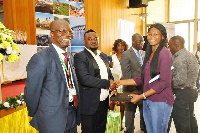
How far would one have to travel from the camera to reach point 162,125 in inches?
79.1

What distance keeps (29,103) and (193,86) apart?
7.60ft

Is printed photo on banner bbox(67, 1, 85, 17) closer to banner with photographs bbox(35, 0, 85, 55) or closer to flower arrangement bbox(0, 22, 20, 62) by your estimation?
banner with photographs bbox(35, 0, 85, 55)

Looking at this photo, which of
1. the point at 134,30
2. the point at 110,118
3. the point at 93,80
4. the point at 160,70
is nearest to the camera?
the point at 160,70

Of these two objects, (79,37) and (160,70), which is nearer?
(160,70)

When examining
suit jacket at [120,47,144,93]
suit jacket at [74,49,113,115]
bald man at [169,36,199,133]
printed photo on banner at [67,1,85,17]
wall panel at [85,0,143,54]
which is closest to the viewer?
suit jacket at [74,49,113,115]

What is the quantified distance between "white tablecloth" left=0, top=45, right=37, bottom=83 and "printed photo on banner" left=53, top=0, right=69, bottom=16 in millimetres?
1760

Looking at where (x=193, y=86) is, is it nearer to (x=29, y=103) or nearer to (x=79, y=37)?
(x=29, y=103)

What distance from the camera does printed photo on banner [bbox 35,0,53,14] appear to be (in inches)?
198

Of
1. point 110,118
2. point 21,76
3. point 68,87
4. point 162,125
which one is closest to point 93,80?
point 68,87

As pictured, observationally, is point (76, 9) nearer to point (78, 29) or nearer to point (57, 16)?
point (78, 29)

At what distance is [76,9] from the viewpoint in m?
6.23

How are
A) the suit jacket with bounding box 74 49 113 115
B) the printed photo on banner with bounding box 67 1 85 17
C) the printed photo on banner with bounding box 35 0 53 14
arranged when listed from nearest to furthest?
the suit jacket with bounding box 74 49 113 115, the printed photo on banner with bounding box 35 0 53 14, the printed photo on banner with bounding box 67 1 85 17

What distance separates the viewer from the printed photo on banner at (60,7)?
17.9 ft

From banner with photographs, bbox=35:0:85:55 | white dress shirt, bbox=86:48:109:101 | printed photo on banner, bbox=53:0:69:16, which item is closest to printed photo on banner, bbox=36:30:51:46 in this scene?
banner with photographs, bbox=35:0:85:55
